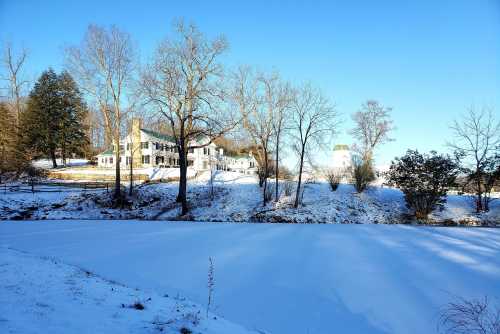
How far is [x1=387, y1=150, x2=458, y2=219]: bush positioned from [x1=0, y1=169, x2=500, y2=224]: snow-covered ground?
0.96m

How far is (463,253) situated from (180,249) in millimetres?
8354

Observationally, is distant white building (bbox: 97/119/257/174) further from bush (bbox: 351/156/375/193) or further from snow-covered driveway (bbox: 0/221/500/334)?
snow-covered driveway (bbox: 0/221/500/334)

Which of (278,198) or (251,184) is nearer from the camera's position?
(278,198)

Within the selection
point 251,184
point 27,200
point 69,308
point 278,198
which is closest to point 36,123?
point 27,200

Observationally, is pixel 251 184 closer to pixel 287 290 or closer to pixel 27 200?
pixel 27 200

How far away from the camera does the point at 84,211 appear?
19.0m

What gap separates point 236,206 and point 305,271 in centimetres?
1424

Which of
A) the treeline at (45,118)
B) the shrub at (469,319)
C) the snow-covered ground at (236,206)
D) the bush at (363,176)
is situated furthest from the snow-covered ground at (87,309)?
the treeline at (45,118)

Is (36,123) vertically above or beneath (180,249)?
above

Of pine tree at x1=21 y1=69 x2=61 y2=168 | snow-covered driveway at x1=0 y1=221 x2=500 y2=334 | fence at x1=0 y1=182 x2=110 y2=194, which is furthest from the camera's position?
pine tree at x1=21 y1=69 x2=61 y2=168

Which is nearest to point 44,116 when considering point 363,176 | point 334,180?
point 334,180

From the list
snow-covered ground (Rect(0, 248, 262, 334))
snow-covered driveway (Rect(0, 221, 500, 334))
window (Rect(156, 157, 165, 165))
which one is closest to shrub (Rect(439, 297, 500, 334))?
snow-covered driveway (Rect(0, 221, 500, 334))

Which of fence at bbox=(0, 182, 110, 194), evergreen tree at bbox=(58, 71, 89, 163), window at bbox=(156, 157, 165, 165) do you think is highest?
evergreen tree at bbox=(58, 71, 89, 163)

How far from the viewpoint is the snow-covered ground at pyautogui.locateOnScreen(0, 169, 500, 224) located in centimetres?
1844
